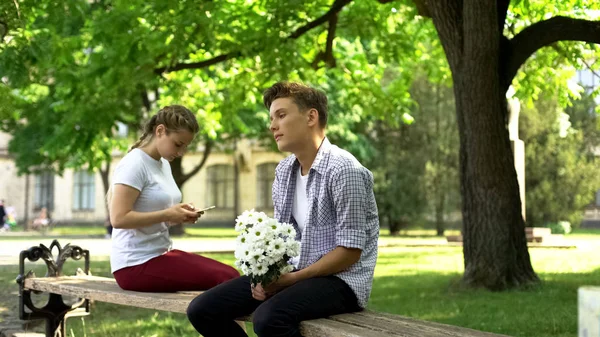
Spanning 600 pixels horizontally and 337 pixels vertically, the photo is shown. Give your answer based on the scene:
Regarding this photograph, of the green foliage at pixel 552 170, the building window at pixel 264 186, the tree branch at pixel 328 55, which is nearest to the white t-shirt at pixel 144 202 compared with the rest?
the tree branch at pixel 328 55

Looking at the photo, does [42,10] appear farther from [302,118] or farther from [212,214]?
[212,214]

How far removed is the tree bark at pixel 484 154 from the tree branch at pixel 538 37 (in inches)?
8.5

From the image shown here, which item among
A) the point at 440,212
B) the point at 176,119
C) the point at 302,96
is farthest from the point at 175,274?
the point at 440,212

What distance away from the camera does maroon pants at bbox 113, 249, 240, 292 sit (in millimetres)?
6070

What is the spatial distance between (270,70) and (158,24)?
7.32 feet

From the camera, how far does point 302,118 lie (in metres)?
4.80

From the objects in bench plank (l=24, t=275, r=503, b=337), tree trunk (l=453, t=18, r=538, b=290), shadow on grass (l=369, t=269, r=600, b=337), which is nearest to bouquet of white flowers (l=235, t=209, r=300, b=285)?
bench plank (l=24, t=275, r=503, b=337)

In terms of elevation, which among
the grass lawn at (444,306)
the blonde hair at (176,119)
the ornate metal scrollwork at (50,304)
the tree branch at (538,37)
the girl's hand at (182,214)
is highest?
the tree branch at (538,37)

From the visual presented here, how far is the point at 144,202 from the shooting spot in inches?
237

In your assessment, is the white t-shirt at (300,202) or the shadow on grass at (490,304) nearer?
the white t-shirt at (300,202)

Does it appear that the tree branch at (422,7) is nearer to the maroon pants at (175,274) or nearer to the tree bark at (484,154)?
the tree bark at (484,154)

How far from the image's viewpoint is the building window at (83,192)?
5659cm

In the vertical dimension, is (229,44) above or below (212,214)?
above

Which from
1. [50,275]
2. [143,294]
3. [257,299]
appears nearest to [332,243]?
[257,299]
